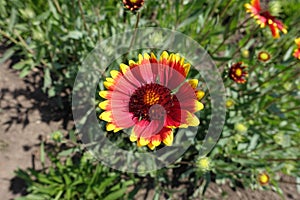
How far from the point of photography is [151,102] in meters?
1.25

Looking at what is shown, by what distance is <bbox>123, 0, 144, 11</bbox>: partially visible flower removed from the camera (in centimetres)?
135

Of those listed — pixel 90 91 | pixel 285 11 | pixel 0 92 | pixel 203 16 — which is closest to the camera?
pixel 90 91

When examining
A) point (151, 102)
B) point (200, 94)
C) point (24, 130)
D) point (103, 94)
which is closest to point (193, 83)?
point (200, 94)

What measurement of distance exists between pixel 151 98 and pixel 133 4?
0.46 meters

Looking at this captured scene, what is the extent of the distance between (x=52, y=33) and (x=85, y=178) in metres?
1.03

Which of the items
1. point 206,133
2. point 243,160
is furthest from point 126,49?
point 243,160

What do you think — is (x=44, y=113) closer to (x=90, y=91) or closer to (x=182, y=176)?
(x=90, y=91)

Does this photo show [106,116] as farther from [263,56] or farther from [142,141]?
[263,56]

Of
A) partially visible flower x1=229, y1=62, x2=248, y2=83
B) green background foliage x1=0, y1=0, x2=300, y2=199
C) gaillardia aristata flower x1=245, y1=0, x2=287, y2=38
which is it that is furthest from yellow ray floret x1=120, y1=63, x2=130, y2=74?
gaillardia aristata flower x1=245, y1=0, x2=287, y2=38

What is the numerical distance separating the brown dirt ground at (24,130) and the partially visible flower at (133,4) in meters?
1.26

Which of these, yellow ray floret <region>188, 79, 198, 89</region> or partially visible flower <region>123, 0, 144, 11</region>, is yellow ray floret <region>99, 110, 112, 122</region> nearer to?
yellow ray floret <region>188, 79, 198, 89</region>

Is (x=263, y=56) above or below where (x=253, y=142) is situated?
above

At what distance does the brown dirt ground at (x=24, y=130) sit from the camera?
213 cm

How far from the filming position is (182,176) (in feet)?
6.96
